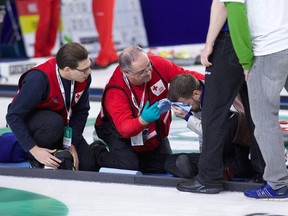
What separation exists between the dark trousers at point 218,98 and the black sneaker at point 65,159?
953 millimetres

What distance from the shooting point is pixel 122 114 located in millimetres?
5160

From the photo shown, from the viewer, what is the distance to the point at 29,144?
17.1 feet

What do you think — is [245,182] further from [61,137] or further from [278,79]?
[61,137]

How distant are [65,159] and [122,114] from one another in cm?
46

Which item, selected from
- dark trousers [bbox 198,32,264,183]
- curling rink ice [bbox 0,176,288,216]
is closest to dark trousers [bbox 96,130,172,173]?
curling rink ice [bbox 0,176,288,216]

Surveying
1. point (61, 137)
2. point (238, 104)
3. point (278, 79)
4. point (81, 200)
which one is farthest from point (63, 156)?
point (278, 79)

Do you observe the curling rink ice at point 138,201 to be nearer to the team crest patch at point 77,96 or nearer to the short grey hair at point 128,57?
the team crest patch at point 77,96

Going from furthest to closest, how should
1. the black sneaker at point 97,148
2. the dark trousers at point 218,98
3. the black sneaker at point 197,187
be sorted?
the black sneaker at point 97,148
the black sneaker at point 197,187
the dark trousers at point 218,98

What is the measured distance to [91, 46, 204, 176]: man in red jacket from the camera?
5098 mm

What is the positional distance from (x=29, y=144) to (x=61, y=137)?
301mm

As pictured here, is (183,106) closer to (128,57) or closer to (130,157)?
(128,57)

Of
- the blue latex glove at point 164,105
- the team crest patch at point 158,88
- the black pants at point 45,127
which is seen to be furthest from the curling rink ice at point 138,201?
the team crest patch at point 158,88

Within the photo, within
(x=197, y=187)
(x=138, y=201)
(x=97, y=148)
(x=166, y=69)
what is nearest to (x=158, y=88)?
(x=166, y=69)

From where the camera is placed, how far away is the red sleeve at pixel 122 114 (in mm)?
5094
